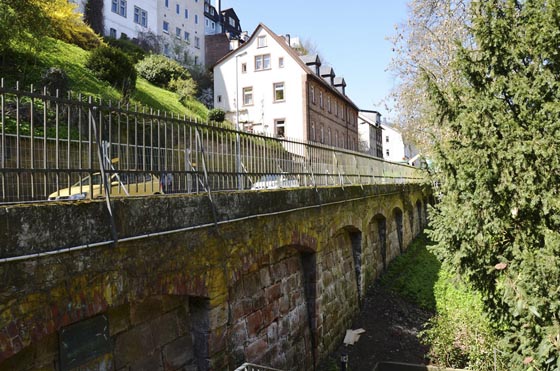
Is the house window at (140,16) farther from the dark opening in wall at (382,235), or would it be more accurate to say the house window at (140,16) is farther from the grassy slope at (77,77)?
the dark opening in wall at (382,235)

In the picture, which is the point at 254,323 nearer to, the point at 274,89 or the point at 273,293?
the point at 273,293

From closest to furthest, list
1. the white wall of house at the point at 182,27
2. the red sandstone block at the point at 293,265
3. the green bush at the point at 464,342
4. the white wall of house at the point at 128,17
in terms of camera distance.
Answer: the red sandstone block at the point at 293,265, the green bush at the point at 464,342, the white wall of house at the point at 128,17, the white wall of house at the point at 182,27

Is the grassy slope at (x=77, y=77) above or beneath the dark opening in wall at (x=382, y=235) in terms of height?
above

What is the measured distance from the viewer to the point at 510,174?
7051 mm

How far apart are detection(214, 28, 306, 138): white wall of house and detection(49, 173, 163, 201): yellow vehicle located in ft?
95.0

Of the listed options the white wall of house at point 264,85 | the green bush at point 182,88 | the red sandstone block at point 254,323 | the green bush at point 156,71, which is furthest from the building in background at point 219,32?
the red sandstone block at point 254,323

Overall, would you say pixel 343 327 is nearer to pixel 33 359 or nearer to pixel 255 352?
pixel 255 352

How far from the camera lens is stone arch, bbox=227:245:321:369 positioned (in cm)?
643

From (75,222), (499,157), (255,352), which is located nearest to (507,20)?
(499,157)

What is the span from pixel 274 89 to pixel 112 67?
632 inches

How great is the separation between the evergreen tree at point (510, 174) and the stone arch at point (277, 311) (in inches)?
106

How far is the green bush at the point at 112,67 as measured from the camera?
22047 millimetres

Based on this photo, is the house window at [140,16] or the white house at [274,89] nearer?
the white house at [274,89]

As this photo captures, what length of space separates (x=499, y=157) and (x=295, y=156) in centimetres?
375
